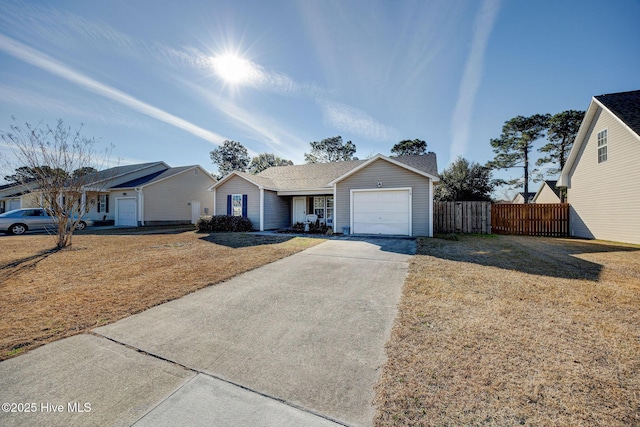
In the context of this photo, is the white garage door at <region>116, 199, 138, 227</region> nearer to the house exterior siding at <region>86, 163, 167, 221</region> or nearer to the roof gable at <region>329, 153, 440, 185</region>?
the house exterior siding at <region>86, 163, 167, 221</region>

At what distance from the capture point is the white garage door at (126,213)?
20.1 metres

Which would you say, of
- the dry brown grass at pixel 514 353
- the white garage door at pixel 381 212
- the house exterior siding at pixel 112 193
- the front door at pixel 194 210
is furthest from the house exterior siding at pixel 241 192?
the dry brown grass at pixel 514 353

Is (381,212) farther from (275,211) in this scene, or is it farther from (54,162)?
(54,162)

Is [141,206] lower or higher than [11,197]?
lower

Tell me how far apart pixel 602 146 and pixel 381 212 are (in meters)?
10.9

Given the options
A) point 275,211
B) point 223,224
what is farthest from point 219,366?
point 275,211

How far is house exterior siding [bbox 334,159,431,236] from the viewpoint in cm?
1205

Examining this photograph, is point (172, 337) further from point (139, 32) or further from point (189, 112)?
point (189, 112)

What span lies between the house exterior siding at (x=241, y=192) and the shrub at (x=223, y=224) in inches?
20.5

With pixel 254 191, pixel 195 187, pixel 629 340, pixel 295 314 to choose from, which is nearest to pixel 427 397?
pixel 295 314

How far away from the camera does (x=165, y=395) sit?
7.16 feet

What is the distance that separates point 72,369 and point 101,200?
25491 millimetres

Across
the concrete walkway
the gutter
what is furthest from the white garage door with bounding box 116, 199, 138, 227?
the concrete walkway

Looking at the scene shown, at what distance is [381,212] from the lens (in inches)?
502
